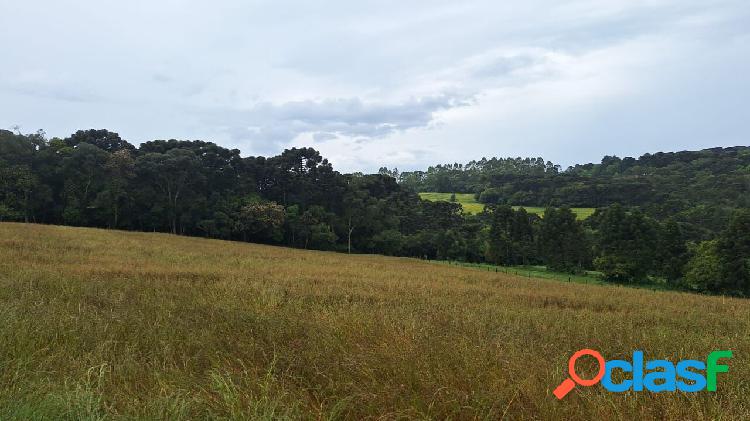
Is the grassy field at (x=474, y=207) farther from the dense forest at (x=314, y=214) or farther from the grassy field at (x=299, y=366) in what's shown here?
the grassy field at (x=299, y=366)

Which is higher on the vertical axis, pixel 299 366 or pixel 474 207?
pixel 474 207

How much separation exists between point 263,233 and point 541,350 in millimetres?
58674

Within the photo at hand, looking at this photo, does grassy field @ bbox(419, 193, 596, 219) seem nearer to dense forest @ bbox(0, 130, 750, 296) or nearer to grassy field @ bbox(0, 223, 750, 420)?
dense forest @ bbox(0, 130, 750, 296)

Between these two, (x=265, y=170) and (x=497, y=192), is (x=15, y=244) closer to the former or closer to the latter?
(x=265, y=170)

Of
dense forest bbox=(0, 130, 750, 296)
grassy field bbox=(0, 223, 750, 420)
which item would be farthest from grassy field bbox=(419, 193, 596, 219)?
grassy field bbox=(0, 223, 750, 420)

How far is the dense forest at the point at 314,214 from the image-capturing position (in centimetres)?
5116

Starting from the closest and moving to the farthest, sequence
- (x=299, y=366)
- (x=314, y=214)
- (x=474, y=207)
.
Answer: (x=299, y=366) → (x=314, y=214) → (x=474, y=207)

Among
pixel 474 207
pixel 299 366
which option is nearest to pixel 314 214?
pixel 299 366

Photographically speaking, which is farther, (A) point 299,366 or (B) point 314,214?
(B) point 314,214

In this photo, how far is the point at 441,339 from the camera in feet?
17.1

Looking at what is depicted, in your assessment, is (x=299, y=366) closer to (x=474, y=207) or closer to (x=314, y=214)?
(x=314, y=214)

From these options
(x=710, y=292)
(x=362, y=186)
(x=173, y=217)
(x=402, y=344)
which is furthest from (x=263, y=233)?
(x=402, y=344)

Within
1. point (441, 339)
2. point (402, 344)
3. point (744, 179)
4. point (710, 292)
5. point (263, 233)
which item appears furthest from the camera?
point (744, 179)

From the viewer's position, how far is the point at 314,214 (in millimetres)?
66000
